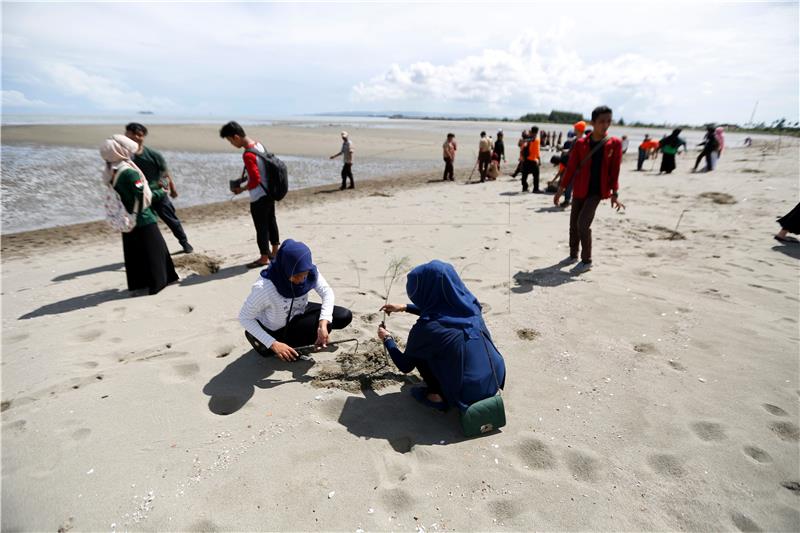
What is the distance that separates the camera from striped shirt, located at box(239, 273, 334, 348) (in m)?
3.03

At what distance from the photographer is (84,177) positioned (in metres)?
12.4

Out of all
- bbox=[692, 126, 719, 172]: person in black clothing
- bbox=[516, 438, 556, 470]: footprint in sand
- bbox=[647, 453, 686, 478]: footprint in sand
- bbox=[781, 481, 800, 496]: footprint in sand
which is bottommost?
bbox=[516, 438, 556, 470]: footprint in sand

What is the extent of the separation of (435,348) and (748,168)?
15.9 metres

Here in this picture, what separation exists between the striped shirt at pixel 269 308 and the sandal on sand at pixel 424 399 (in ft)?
3.12

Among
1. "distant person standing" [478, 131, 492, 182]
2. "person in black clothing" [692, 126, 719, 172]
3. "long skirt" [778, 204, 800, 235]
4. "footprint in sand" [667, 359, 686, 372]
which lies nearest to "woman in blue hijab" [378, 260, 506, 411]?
"footprint in sand" [667, 359, 686, 372]

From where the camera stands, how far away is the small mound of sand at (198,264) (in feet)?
18.1

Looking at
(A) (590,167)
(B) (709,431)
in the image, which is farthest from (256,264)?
(B) (709,431)

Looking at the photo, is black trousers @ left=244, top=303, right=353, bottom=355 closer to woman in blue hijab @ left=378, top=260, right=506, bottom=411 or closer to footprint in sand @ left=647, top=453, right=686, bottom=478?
woman in blue hijab @ left=378, top=260, right=506, bottom=411

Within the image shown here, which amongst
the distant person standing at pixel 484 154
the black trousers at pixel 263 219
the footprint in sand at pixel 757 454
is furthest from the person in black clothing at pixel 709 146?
the black trousers at pixel 263 219

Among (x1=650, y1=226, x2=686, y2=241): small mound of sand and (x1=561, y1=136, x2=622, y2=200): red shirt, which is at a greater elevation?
(x1=561, y1=136, x2=622, y2=200): red shirt

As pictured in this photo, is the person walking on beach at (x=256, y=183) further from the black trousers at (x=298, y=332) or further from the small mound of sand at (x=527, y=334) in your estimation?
the small mound of sand at (x=527, y=334)

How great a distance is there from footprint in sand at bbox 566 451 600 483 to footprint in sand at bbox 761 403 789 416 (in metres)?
1.42

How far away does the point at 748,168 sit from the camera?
1302cm

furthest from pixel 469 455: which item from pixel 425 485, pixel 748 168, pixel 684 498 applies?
pixel 748 168
